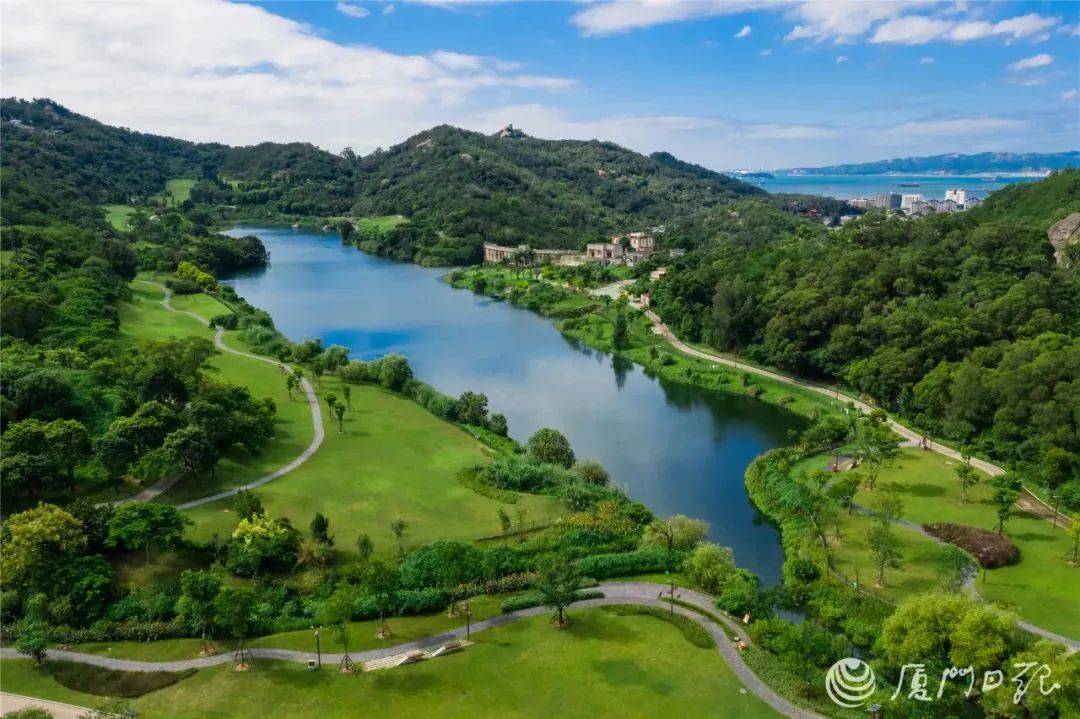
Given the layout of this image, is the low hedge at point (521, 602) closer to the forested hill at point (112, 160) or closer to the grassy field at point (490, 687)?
the grassy field at point (490, 687)

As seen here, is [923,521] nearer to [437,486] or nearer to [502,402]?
[437,486]

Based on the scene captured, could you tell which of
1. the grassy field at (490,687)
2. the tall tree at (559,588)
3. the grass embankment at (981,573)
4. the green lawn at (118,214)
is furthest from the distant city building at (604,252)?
the grassy field at (490,687)

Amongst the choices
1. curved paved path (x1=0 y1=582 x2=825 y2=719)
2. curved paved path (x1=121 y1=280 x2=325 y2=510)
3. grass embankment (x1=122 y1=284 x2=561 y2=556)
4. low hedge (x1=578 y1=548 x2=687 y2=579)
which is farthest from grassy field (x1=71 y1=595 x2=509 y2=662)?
curved paved path (x1=121 y1=280 x2=325 y2=510)

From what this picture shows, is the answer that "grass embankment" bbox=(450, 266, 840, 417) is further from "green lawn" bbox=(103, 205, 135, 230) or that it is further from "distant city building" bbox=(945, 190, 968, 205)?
"distant city building" bbox=(945, 190, 968, 205)

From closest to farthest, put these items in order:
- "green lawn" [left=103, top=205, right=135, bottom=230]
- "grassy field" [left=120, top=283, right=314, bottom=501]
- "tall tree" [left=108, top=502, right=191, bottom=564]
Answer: "tall tree" [left=108, top=502, right=191, bottom=564] < "grassy field" [left=120, top=283, right=314, bottom=501] < "green lawn" [left=103, top=205, right=135, bottom=230]

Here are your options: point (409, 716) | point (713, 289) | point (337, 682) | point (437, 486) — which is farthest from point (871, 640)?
point (713, 289)

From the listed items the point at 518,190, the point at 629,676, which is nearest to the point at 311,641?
the point at 629,676
